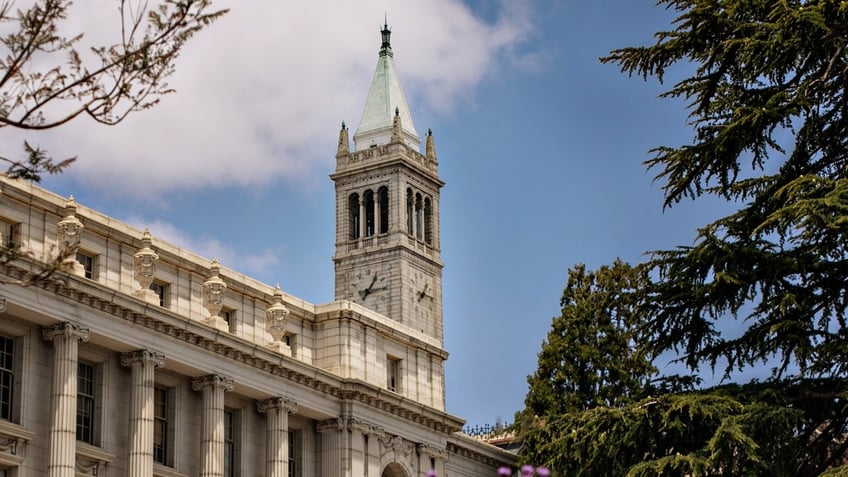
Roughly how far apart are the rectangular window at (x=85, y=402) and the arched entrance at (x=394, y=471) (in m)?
14.3

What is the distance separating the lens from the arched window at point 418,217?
119613mm

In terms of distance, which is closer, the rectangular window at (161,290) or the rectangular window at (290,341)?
the rectangular window at (161,290)

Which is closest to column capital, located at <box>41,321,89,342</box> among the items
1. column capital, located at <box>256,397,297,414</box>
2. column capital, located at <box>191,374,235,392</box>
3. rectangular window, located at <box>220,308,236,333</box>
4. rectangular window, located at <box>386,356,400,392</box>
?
column capital, located at <box>191,374,235,392</box>

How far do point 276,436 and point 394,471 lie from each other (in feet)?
23.1

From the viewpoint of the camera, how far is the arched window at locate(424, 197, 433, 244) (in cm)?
12112

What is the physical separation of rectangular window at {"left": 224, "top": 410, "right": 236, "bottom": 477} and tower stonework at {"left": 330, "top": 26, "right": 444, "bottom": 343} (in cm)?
6194

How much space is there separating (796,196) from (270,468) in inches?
923

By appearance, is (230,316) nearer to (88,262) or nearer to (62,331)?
(88,262)

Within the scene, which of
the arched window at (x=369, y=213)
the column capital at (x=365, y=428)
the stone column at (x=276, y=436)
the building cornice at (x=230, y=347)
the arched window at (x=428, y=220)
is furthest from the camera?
the arched window at (x=428, y=220)

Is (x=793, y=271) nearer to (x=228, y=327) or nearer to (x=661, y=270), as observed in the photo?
(x=661, y=270)

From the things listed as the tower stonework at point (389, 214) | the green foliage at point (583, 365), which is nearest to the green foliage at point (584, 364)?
the green foliage at point (583, 365)

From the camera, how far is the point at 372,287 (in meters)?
115

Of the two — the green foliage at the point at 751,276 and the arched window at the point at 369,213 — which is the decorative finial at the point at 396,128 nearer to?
the arched window at the point at 369,213

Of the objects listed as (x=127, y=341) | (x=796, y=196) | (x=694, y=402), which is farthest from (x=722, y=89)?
(x=127, y=341)
